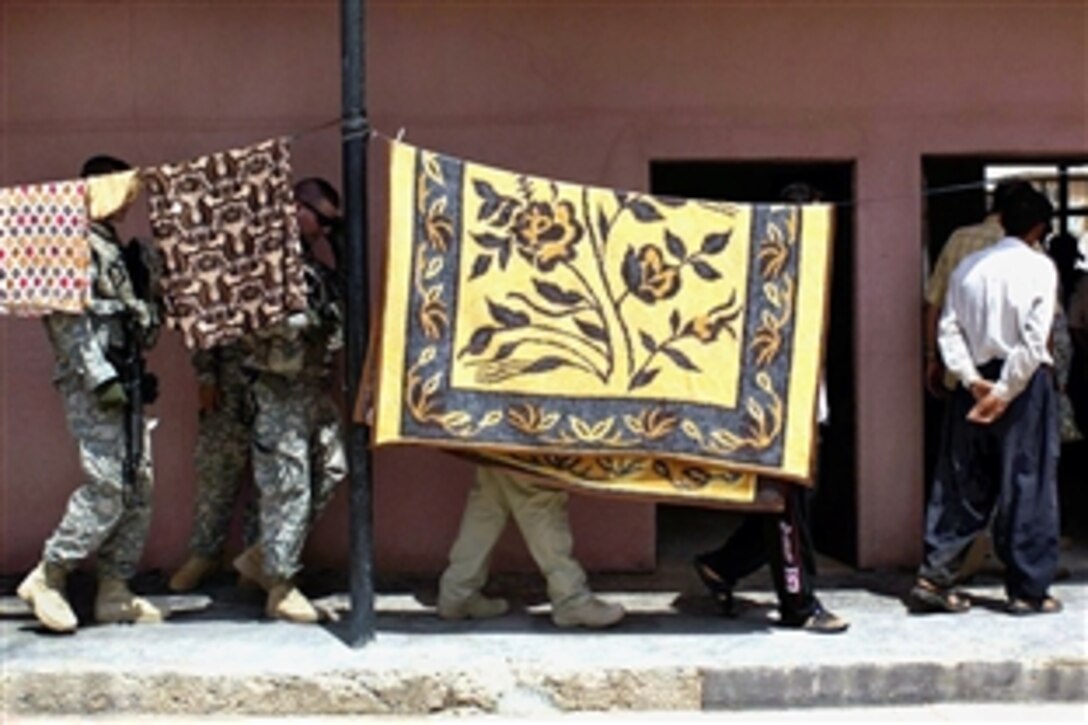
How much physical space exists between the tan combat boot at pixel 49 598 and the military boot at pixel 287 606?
77 centimetres

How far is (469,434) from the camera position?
16.0 feet

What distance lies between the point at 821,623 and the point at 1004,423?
109 cm

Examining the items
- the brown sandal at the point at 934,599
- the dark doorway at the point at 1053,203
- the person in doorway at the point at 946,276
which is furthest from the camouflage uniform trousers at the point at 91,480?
the dark doorway at the point at 1053,203

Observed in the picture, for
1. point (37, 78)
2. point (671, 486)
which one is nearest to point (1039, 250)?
point (671, 486)

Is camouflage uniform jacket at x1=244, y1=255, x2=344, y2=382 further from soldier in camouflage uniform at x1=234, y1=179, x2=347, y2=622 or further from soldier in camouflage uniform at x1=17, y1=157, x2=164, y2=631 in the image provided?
soldier in camouflage uniform at x1=17, y1=157, x2=164, y2=631

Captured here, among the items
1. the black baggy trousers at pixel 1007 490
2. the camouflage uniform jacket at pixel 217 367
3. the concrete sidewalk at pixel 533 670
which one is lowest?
the concrete sidewalk at pixel 533 670

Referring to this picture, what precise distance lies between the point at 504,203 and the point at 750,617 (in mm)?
1988

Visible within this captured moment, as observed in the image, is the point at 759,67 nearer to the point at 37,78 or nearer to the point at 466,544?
the point at 466,544

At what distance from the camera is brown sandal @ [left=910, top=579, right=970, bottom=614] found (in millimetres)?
5328

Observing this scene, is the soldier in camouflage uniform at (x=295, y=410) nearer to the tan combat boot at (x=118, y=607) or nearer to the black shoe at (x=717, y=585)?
the tan combat boot at (x=118, y=607)

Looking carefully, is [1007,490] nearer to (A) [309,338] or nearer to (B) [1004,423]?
(B) [1004,423]

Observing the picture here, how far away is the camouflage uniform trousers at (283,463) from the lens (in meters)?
5.16

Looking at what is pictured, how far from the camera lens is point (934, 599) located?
533 cm

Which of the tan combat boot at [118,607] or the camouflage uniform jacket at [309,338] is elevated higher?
the camouflage uniform jacket at [309,338]
